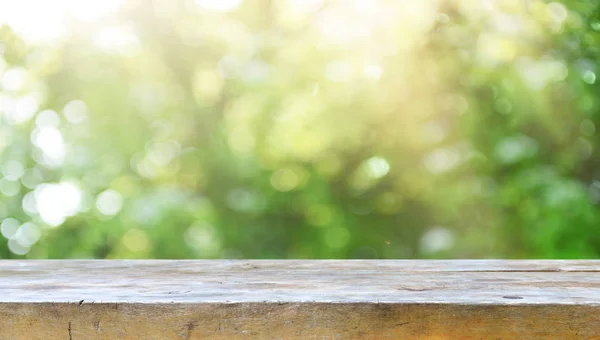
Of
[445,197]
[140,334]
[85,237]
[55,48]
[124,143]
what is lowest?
[85,237]

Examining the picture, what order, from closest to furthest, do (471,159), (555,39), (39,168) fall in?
(555,39), (471,159), (39,168)

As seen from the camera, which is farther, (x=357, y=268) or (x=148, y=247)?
(x=148, y=247)

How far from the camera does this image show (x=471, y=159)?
269 cm

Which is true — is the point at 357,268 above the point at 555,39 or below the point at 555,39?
below

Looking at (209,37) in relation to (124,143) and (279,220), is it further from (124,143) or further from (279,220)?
(279,220)

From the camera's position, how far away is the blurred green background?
250cm

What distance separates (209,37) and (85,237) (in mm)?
916

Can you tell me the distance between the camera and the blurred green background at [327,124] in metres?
2.50

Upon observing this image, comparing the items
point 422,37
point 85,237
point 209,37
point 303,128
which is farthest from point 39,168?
point 422,37

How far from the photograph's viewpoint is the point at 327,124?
2.54 meters

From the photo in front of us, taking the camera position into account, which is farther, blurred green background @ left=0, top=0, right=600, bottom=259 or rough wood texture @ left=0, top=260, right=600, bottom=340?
Result: blurred green background @ left=0, top=0, right=600, bottom=259

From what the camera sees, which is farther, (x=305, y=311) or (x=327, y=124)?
(x=327, y=124)

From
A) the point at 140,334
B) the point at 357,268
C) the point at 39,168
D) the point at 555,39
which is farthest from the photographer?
the point at 39,168

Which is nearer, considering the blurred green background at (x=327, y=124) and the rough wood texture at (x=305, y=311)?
the rough wood texture at (x=305, y=311)
